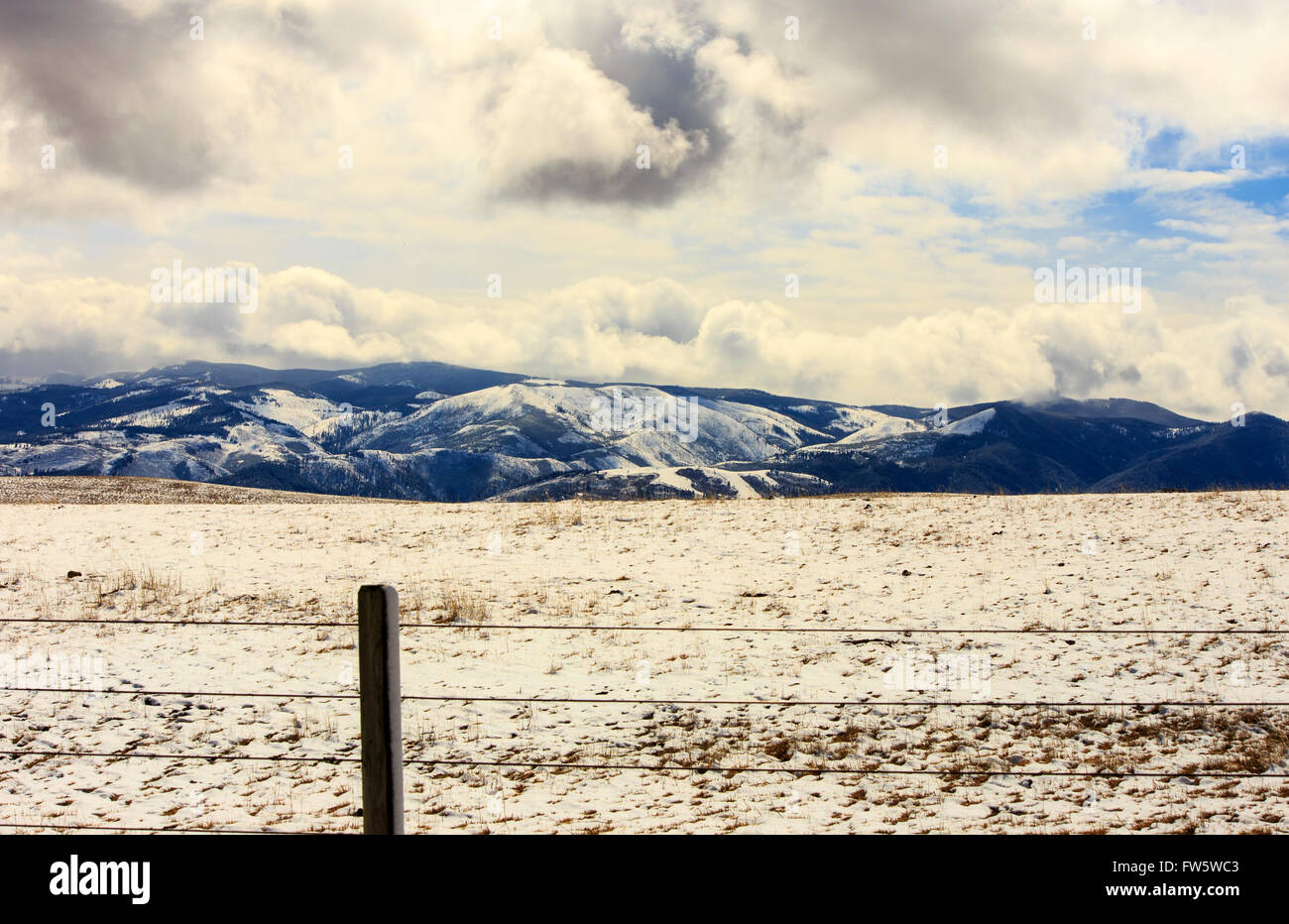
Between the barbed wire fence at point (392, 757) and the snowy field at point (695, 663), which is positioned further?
the snowy field at point (695, 663)

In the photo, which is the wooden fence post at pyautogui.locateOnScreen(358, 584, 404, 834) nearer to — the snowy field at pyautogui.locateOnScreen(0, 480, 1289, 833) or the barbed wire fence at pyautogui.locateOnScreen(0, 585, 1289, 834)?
the barbed wire fence at pyautogui.locateOnScreen(0, 585, 1289, 834)

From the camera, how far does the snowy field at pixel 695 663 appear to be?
31.6 ft

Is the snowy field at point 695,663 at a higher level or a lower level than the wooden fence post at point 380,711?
lower

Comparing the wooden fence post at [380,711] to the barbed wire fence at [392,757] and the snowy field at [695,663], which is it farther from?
the snowy field at [695,663]

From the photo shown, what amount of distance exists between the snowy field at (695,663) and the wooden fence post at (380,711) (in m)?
3.37

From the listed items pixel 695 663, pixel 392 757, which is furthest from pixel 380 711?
pixel 695 663

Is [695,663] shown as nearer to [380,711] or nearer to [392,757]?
[392,757]

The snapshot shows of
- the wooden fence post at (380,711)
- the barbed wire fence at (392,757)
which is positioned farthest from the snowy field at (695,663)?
the wooden fence post at (380,711)

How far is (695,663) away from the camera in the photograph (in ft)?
50.6
